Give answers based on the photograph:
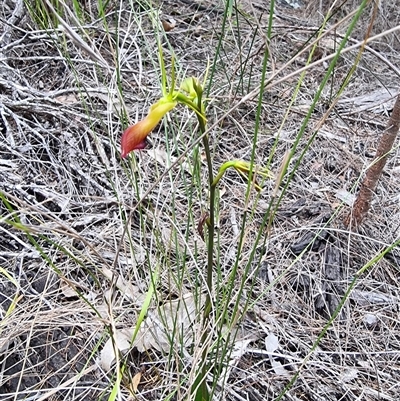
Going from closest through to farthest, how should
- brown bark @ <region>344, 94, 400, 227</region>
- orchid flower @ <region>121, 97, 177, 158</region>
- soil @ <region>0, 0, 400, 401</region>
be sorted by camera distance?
1. orchid flower @ <region>121, 97, 177, 158</region>
2. soil @ <region>0, 0, 400, 401</region>
3. brown bark @ <region>344, 94, 400, 227</region>

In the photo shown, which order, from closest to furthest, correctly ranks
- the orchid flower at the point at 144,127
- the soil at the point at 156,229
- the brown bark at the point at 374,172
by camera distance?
the orchid flower at the point at 144,127 < the soil at the point at 156,229 < the brown bark at the point at 374,172

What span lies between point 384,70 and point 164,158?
4.04ft

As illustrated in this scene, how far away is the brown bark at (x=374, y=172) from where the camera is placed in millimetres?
1185

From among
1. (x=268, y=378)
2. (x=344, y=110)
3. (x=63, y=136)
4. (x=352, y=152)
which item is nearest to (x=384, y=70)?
(x=344, y=110)

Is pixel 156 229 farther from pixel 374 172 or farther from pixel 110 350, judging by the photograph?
pixel 374 172

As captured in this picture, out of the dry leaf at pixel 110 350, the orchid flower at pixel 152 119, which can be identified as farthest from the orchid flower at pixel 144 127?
the dry leaf at pixel 110 350

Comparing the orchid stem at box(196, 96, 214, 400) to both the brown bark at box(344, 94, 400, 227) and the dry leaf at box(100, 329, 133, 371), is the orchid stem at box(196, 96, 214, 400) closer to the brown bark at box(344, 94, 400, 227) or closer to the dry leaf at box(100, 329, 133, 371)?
the dry leaf at box(100, 329, 133, 371)

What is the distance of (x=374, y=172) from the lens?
4.15 feet

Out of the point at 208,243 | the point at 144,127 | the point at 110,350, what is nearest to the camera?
the point at 144,127

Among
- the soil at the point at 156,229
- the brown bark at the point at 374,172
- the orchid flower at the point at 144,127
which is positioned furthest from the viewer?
the brown bark at the point at 374,172

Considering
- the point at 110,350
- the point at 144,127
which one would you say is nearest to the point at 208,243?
the point at 144,127

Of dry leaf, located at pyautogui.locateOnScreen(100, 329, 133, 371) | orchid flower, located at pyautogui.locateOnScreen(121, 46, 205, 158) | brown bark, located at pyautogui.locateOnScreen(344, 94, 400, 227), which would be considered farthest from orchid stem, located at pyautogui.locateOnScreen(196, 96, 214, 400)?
brown bark, located at pyautogui.locateOnScreen(344, 94, 400, 227)

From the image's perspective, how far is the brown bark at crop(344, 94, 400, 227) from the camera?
46.6 inches

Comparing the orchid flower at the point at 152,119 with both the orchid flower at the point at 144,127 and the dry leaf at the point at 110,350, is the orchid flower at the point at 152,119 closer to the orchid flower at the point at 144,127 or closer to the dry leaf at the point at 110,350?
the orchid flower at the point at 144,127
